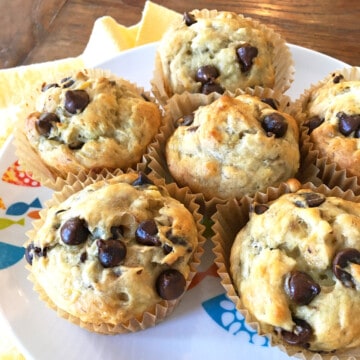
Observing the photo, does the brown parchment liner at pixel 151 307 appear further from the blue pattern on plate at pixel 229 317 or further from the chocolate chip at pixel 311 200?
the chocolate chip at pixel 311 200

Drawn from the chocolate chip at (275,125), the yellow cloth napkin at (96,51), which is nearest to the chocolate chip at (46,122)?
the yellow cloth napkin at (96,51)

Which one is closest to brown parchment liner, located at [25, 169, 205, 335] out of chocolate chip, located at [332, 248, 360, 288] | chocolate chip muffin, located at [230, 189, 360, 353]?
chocolate chip muffin, located at [230, 189, 360, 353]

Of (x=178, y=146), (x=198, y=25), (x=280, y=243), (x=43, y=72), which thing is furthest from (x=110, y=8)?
(x=280, y=243)

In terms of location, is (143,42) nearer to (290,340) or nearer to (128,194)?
(128,194)

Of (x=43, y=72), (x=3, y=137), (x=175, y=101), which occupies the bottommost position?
(x=3, y=137)

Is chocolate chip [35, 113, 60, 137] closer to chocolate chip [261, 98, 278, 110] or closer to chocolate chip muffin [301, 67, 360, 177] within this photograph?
chocolate chip [261, 98, 278, 110]

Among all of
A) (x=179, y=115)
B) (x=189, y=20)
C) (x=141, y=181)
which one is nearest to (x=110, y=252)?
(x=141, y=181)

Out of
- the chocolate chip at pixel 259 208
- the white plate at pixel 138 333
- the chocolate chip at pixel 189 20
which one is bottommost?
the white plate at pixel 138 333
